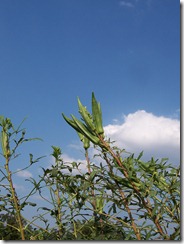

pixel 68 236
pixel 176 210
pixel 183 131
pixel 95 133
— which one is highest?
pixel 183 131

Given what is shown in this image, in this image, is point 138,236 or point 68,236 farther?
point 68,236

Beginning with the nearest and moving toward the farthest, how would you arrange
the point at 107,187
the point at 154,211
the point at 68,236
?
1. the point at 154,211
2. the point at 107,187
3. the point at 68,236

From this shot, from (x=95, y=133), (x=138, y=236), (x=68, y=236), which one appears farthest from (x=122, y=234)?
(x=95, y=133)

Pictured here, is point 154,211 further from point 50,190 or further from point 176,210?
point 50,190

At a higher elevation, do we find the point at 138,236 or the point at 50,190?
the point at 50,190

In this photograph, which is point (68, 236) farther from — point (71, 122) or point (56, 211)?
point (71, 122)

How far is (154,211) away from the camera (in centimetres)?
95

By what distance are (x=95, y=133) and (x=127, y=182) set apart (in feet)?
0.65

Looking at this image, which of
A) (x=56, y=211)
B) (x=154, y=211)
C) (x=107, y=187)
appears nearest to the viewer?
(x=154, y=211)

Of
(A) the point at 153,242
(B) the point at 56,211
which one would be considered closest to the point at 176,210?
(A) the point at 153,242

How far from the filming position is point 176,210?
107 centimetres

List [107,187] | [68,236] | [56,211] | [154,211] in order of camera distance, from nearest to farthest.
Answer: [154,211] < [107,187] < [68,236] < [56,211]

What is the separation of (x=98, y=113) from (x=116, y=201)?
0.29 meters

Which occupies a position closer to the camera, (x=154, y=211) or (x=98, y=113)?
(x=154, y=211)
